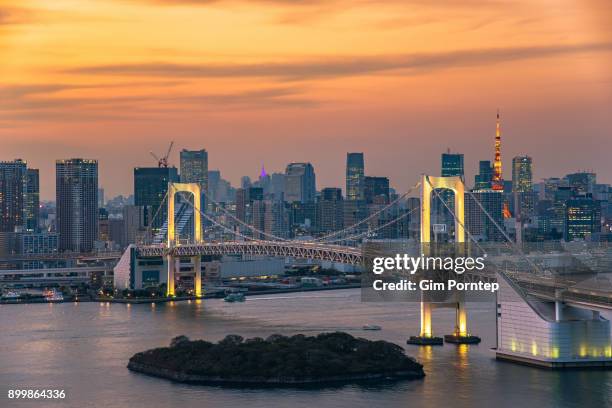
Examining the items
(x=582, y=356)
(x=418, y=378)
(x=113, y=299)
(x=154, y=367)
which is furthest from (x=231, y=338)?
(x=113, y=299)

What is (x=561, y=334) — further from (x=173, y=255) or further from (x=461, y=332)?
(x=173, y=255)

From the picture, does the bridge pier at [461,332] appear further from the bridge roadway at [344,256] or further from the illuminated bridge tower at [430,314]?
the bridge roadway at [344,256]

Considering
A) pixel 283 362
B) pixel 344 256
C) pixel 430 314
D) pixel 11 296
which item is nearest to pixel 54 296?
pixel 11 296

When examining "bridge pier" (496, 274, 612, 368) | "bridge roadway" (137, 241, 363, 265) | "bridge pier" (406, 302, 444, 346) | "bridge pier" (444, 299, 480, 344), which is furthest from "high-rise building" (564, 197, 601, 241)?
"bridge pier" (496, 274, 612, 368)

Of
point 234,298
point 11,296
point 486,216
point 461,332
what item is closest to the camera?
point 461,332

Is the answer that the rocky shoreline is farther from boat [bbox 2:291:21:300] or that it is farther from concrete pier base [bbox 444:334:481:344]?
boat [bbox 2:291:21:300]

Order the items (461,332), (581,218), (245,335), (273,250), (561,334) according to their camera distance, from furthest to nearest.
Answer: (581,218), (273,250), (245,335), (461,332), (561,334)
